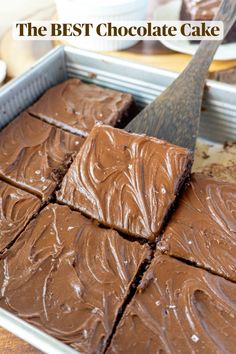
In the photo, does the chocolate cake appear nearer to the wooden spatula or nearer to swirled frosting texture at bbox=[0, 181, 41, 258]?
the wooden spatula

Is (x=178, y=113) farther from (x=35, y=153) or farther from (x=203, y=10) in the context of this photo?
(x=203, y=10)

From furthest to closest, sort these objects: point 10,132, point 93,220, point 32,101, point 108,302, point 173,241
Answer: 1. point 32,101
2. point 10,132
3. point 93,220
4. point 173,241
5. point 108,302

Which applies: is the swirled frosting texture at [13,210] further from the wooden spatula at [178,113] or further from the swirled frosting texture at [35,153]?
the wooden spatula at [178,113]

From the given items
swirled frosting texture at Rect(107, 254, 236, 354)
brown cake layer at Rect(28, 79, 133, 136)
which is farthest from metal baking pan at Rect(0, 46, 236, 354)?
swirled frosting texture at Rect(107, 254, 236, 354)

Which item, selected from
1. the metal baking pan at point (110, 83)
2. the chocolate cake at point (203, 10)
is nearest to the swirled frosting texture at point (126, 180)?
the metal baking pan at point (110, 83)

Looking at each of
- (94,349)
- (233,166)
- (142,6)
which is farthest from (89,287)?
(142,6)

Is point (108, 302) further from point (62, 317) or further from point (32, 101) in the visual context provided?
point (32, 101)

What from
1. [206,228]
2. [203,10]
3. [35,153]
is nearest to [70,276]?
[206,228]
